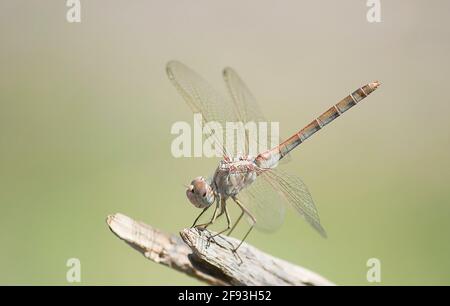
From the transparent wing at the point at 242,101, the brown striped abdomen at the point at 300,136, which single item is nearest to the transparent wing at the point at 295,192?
the brown striped abdomen at the point at 300,136

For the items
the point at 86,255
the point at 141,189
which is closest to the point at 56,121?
the point at 141,189

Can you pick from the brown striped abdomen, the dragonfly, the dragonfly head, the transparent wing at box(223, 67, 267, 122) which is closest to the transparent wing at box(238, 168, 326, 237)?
the dragonfly

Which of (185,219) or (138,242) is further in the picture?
(185,219)

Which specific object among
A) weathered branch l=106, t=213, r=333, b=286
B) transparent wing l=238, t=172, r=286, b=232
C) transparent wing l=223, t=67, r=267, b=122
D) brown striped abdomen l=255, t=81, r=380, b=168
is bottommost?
weathered branch l=106, t=213, r=333, b=286

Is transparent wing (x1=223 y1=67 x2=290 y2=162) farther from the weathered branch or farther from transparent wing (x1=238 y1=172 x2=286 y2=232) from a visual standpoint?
the weathered branch

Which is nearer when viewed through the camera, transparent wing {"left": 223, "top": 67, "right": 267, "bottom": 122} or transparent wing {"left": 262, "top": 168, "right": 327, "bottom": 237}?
transparent wing {"left": 262, "top": 168, "right": 327, "bottom": 237}

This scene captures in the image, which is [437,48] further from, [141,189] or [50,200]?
[50,200]

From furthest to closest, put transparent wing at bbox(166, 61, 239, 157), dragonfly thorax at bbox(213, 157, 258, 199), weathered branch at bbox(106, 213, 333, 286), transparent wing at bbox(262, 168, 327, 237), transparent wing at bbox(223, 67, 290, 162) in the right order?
transparent wing at bbox(223, 67, 290, 162) → transparent wing at bbox(166, 61, 239, 157) → dragonfly thorax at bbox(213, 157, 258, 199) → transparent wing at bbox(262, 168, 327, 237) → weathered branch at bbox(106, 213, 333, 286)

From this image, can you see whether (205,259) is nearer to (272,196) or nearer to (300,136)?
(272,196)
